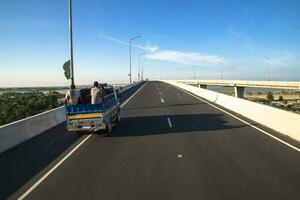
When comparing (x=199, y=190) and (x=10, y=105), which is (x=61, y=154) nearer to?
(x=199, y=190)

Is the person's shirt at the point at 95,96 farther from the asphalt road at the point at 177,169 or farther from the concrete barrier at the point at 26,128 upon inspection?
the concrete barrier at the point at 26,128

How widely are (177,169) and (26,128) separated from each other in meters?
6.85

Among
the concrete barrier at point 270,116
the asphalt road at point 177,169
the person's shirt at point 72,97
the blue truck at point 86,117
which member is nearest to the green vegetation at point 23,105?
the concrete barrier at point 270,116

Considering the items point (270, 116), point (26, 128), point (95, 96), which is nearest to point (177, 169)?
point (95, 96)

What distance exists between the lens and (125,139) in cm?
1046

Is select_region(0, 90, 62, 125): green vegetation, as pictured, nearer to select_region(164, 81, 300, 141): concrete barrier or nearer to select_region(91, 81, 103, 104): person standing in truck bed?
select_region(164, 81, 300, 141): concrete barrier

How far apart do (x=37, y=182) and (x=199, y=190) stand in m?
3.50

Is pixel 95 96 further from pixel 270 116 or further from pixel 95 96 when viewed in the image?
pixel 270 116

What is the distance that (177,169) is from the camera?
6855mm

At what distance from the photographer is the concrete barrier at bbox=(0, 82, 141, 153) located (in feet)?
30.7

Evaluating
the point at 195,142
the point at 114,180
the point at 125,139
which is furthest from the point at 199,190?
the point at 125,139

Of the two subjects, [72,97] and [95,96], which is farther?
[72,97]

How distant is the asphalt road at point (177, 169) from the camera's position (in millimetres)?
5480

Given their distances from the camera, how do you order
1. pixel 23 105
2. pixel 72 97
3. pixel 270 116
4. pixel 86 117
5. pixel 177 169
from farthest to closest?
pixel 23 105, pixel 270 116, pixel 72 97, pixel 86 117, pixel 177 169
